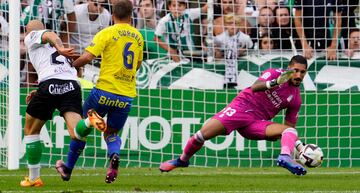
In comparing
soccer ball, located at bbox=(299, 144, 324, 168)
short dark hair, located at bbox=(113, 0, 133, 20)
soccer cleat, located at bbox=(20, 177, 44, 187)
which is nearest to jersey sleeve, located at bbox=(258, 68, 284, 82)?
soccer ball, located at bbox=(299, 144, 324, 168)

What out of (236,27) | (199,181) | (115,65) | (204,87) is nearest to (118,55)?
(115,65)

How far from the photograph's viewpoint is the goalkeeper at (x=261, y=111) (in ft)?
41.7

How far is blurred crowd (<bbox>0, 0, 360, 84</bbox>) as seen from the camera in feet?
55.0

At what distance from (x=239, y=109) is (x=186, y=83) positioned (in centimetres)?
350

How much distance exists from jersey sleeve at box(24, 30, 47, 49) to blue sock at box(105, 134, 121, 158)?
1.36 m

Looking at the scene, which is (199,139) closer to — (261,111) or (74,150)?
(261,111)

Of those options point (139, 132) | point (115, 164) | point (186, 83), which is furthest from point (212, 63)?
point (115, 164)

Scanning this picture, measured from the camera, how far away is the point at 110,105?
1141cm

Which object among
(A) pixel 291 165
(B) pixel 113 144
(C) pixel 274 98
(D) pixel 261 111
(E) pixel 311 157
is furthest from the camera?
(D) pixel 261 111

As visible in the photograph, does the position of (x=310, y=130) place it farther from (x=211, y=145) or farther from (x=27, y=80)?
(x=27, y=80)

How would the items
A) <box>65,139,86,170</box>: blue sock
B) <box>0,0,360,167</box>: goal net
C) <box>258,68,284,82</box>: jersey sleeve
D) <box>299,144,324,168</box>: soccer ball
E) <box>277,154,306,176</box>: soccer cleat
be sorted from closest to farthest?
1. <box>277,154,306,176</box>: soccer cleat
2. <box>65,139,86,170</box>: blue sock
3. <box>299,144,324,168</box>: soccer ball
4. <box>258,68,284,82</box>: jersey sleeve
5. <box>0,0,360,167</box>: goal net

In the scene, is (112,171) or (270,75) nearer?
(112,171)

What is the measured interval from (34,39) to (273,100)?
345 cm

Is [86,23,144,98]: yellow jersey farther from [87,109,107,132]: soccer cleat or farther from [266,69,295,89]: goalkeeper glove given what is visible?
[266,69,295,89]: goalkeeper glove
